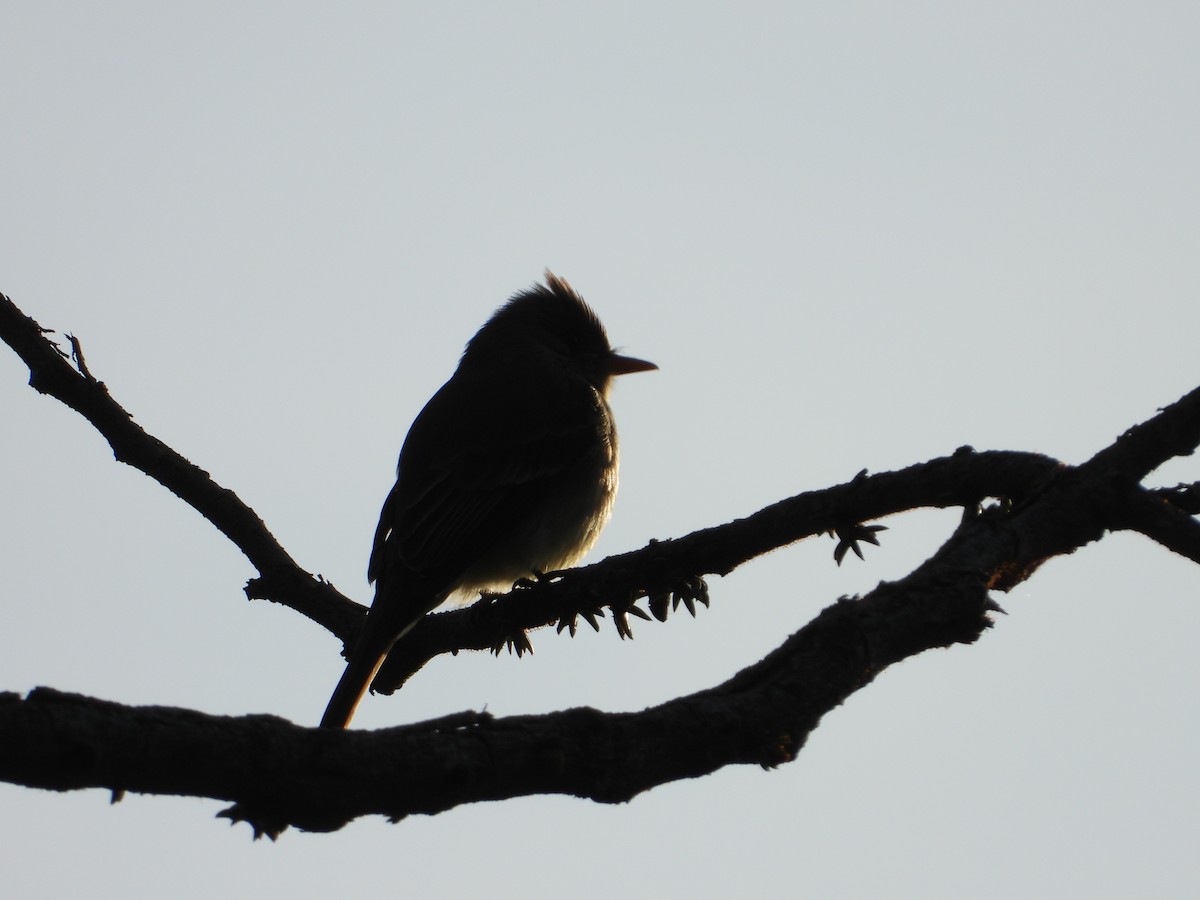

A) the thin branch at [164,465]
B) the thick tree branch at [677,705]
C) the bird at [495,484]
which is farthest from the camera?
the bird at [495,484]

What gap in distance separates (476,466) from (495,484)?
176mm

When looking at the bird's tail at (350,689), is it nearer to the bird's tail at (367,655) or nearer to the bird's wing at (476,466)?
the bird's tail at (367,655)

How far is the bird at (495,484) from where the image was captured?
255 inches

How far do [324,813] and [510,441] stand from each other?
5214 millimetres

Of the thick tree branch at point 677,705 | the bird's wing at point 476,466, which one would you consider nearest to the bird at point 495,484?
the bird's wing at point 476,466

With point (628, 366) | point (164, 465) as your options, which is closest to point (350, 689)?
point (164, 465)

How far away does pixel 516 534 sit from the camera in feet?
23.4

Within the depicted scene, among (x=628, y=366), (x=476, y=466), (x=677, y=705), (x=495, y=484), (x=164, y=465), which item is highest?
(x=628, y=366)

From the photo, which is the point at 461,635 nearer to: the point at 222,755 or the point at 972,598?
the point at 972,598

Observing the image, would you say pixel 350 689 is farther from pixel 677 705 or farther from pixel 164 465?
pixel 677 705

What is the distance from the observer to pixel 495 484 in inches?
284

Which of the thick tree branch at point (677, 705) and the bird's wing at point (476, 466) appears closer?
the thick tree branch at point (677, 705)

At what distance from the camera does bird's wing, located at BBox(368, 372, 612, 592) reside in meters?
6.65

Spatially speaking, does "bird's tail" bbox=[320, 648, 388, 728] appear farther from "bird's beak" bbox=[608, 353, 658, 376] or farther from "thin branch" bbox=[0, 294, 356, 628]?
"bird's beak" bbox=[608, 353, 658, 376]
